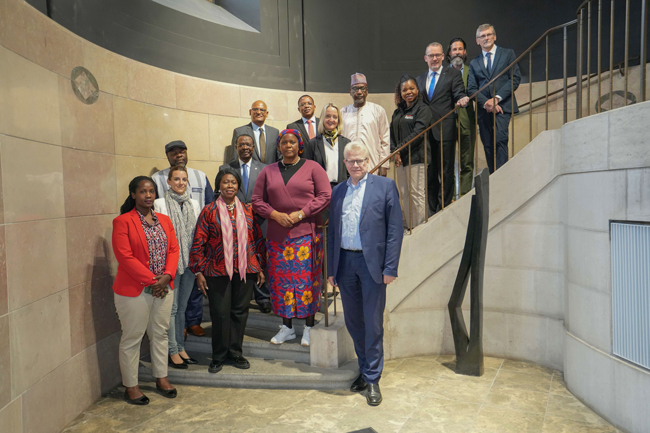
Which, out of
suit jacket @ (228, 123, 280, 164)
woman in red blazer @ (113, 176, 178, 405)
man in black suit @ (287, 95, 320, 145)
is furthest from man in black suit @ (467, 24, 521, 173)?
woman in red blazer @ (113, 176, 178, 405)

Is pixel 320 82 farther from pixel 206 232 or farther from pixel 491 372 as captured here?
pixel 491 372

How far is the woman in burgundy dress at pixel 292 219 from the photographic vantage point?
143 inches

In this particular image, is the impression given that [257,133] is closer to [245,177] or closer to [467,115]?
[245,177]

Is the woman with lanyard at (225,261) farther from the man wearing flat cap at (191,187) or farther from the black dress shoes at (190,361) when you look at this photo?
the man wearing flat cap at (191,187)

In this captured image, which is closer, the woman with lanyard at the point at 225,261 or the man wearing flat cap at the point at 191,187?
the woman with lanyard at the point at 225,261

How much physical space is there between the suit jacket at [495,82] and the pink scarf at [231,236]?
8.51 feet

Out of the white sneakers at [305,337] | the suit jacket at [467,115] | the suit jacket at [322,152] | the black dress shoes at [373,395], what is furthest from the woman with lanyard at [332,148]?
the black dress shoes at [373,395]

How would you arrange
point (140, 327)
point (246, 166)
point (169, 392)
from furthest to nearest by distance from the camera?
point (246, 166), point (169, 392), point (140, 327)

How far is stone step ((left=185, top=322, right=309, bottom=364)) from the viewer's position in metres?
3.85

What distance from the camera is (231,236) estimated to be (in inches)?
140

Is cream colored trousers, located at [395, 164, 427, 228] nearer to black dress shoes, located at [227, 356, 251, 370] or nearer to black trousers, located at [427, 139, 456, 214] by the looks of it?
black trousers, located at [427, 139, 456, 214]

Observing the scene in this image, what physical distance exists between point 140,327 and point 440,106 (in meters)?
3.39

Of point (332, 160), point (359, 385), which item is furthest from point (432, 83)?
point (359, 385)

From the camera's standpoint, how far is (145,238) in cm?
325
